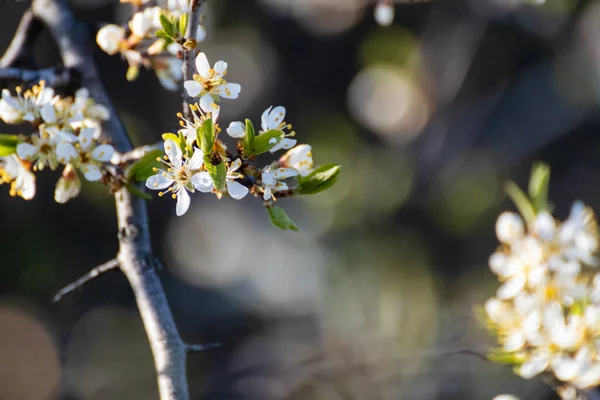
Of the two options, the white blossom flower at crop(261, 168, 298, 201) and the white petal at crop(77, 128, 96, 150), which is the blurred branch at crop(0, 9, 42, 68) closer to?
the white petal at crop(77, 128, 96, 150)

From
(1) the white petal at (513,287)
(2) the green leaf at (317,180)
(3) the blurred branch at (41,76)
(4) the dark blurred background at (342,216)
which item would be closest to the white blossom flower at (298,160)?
(2) the green leaf at (317,180)

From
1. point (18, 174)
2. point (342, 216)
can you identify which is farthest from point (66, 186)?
point (342, 216)

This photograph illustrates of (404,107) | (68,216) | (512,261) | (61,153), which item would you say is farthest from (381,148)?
(61,153)

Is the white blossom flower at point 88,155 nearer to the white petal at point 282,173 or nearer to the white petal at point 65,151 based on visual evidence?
the white petal at point 65,151

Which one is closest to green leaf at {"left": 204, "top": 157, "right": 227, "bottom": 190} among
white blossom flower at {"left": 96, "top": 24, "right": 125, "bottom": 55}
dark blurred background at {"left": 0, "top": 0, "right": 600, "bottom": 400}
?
white blossom flower at {"left": 96, "top": 24, "right": 125, "bottom": 55}

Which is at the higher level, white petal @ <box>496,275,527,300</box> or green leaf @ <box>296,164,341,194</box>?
white petal @ <box>496,275,527,300</box>

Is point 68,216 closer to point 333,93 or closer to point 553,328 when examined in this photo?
point 333,93

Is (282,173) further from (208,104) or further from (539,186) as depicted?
(539,186)
